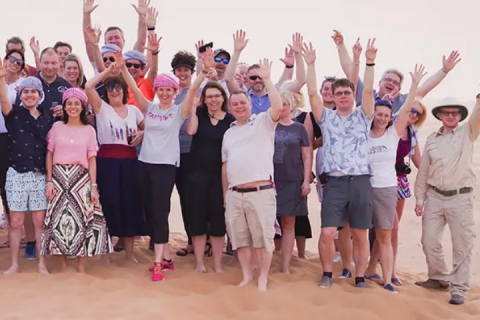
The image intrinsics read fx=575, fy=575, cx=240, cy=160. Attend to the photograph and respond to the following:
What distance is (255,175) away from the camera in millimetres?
6262

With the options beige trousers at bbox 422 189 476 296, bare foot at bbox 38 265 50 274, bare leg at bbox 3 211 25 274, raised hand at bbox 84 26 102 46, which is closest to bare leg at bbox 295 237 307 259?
beige trousers at bbox 422 189 476 296

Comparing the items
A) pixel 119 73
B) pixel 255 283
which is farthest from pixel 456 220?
pixel 119 73

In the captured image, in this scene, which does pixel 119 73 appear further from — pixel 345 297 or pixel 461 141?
pixel 461 141

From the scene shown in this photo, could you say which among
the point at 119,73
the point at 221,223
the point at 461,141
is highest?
the point at 119,73

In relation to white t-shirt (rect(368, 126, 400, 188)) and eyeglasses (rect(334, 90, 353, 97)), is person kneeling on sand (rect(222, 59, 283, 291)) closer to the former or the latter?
eyeglasses (rect(334, 90, 353, 97))

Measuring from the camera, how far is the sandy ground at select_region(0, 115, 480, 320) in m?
5.65

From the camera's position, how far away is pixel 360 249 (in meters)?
6.59

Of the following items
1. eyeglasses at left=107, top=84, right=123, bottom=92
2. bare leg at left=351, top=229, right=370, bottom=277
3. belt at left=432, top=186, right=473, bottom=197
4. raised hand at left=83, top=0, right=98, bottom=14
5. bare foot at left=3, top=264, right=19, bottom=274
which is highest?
raised hand at left=83, top=0, right=98, bottom=14

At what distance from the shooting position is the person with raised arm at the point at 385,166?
6629 millimetres

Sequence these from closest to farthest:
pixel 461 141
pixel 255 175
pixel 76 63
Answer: pixel 255 175, pixel 461 141, pixel 76 63

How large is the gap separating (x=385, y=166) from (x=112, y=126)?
324 centimetres

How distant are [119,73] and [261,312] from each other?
131 inches

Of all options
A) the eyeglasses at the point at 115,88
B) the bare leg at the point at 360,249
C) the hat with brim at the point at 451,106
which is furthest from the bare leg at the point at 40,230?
the hat with brim at the point at 451,106

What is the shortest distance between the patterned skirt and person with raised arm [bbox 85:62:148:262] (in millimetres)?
348
